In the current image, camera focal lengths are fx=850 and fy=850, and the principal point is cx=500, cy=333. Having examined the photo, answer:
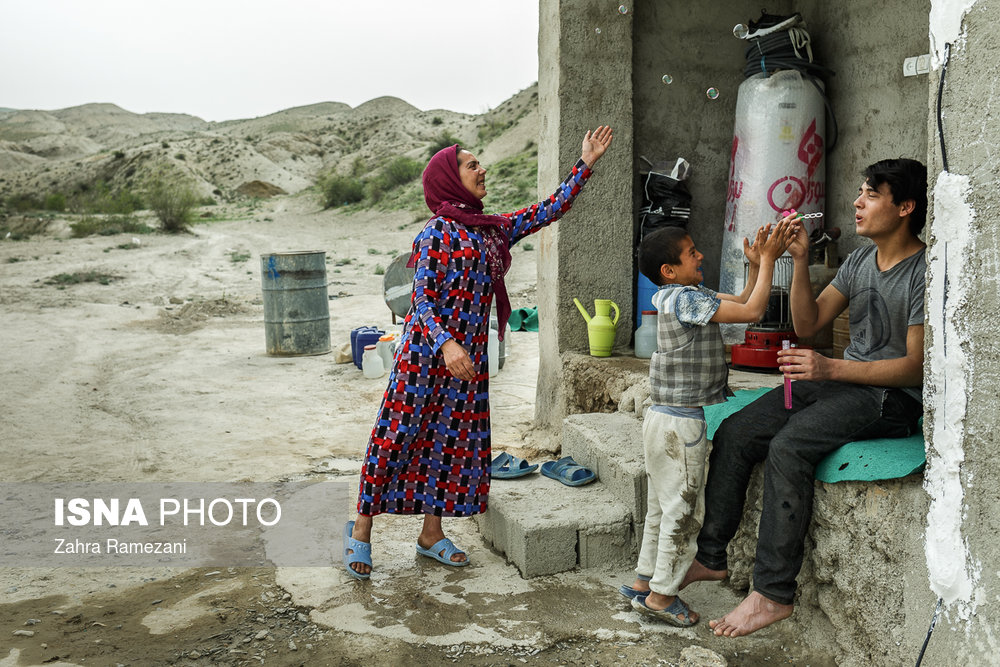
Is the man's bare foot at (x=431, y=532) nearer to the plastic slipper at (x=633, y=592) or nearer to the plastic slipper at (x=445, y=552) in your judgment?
the plastic slipper at (x=445, y=552)

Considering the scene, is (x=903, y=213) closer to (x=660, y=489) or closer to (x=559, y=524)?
(x=660, y=489)

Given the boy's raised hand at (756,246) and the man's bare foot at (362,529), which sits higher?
the boy's raised hand at (756,246)

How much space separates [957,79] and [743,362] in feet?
8.38

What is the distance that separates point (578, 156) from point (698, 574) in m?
2.86

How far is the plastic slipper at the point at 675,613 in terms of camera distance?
2996 millimetres

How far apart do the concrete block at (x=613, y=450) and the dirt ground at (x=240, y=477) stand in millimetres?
373

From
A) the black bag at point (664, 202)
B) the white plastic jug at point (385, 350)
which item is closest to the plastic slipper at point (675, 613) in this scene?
the black bag at point (664, 202)

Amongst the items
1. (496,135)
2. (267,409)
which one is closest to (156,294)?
(267,409)

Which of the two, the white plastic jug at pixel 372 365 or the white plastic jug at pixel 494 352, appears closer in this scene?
the white plastic jug at pixel 494 352

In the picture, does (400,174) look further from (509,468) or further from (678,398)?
(678,398)

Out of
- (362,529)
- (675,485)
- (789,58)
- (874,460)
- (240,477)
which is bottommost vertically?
(240,477)

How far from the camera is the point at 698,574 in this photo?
118 inches

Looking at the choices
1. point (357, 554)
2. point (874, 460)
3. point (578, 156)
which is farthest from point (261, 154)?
point (874, 460)

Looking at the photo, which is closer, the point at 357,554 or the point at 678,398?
the point at 678,398
